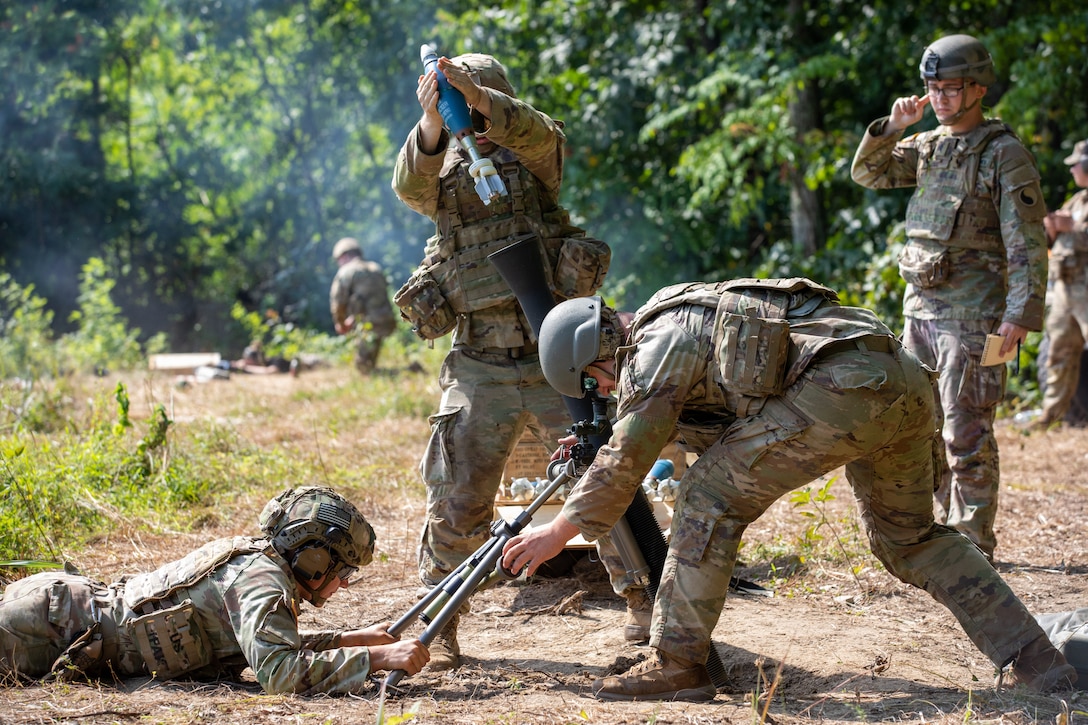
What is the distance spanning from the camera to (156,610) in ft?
12.2

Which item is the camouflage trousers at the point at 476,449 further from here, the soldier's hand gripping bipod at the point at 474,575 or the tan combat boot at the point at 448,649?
the soldier's hand gripping bipod at the point at 474,575

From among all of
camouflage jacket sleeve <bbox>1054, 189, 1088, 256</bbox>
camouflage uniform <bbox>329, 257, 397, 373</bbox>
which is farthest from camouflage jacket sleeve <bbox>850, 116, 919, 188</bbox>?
camouflage uniform <bbox>329, 257, 397, 373</bbox>

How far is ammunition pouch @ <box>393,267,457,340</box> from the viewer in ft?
14.3

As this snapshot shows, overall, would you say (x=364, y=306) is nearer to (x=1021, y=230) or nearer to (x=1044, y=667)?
(x=1021, y=230)

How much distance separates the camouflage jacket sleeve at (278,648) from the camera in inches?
136

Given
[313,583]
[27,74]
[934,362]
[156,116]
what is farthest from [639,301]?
[156,116]

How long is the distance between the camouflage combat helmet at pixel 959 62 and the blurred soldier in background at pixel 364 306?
8.90 m

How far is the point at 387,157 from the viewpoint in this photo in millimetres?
18375

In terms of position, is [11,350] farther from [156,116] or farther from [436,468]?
[156,116]

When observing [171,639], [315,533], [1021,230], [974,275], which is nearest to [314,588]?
[315,533]

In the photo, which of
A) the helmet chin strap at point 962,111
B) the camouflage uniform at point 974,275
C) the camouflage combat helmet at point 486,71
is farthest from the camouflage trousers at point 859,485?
the helmet chin strap at point 962,111

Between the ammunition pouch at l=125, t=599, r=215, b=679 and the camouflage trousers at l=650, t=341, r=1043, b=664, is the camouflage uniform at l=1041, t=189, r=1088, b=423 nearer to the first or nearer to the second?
the camouflage trousers at l=650, t=341, r=1043, b=664

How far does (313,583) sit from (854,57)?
30.0ft

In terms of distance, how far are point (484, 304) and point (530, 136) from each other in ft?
2.24
